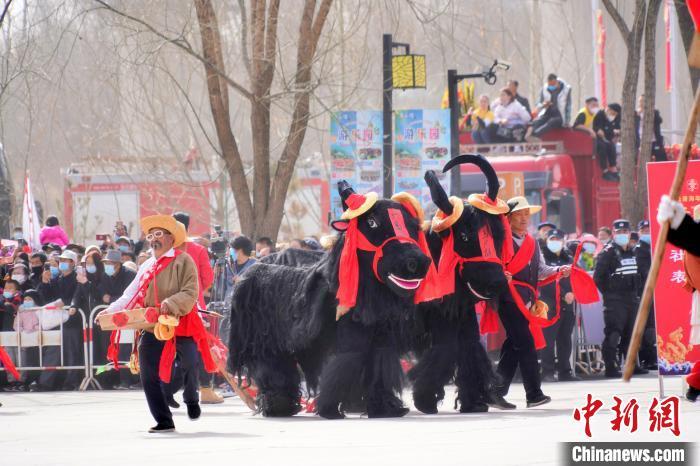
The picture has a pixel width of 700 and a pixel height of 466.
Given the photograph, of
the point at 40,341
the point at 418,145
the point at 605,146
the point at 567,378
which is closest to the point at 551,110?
the point at 605,146

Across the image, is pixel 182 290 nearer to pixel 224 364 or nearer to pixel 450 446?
pixel 224 364

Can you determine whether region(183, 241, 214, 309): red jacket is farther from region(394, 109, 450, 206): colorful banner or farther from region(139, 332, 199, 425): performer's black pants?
region(394, 109, 450, 206): colorful banner

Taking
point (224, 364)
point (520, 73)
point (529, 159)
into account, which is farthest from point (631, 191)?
point (520, 73)

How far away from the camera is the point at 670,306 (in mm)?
12383

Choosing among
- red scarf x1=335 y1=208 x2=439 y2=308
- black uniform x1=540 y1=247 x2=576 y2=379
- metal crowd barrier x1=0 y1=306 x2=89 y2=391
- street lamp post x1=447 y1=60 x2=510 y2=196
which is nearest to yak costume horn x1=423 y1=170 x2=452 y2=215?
red scarf x1=335 y1=208 x2=439 y2=308

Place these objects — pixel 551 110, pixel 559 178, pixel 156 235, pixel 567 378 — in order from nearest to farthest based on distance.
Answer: pixel 156 235, pixel 567 378, pixel 559 178, pixel 551 110

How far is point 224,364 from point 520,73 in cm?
3646

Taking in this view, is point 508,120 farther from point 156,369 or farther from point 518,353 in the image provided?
point 156,369

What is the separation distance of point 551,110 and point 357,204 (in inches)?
531

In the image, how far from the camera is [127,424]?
12.3 metres

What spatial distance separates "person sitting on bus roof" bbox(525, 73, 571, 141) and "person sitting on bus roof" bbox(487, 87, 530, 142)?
0.64 ft

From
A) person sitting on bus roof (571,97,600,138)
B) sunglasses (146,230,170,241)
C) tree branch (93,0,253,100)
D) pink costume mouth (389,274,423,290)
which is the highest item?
tree branch (93,0,253,100)

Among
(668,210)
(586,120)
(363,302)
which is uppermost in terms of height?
(586,120)

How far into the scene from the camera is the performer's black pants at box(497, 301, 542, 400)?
40.7 ft
